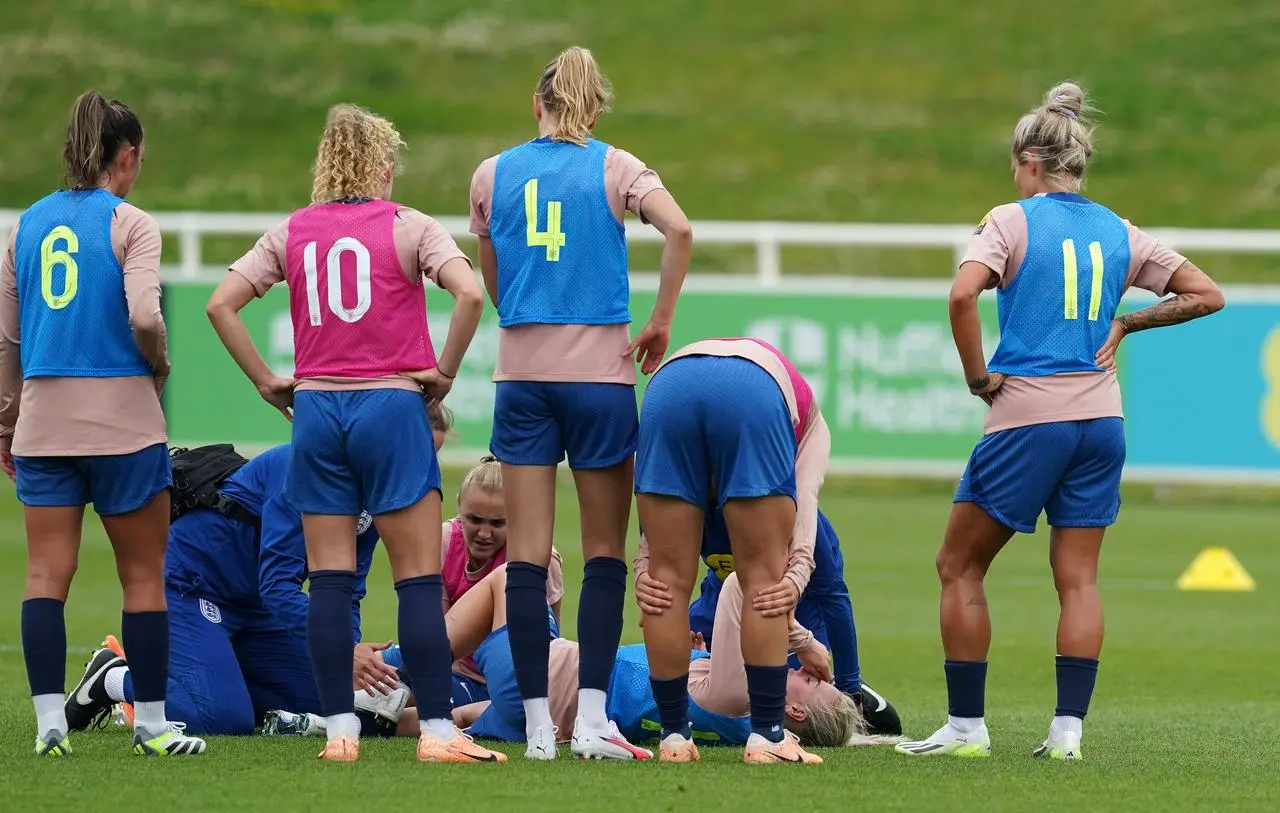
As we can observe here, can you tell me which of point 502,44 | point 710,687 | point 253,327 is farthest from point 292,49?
point 710,687

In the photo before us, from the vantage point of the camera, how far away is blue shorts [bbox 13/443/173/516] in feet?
20.7

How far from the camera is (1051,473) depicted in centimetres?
657

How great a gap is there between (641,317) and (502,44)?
20855mm

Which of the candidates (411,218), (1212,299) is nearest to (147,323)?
(411,218)

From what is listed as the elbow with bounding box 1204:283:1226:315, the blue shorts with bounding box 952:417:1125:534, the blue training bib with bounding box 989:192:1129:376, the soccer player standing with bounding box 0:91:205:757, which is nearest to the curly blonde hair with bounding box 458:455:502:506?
the soccer player standing with bounding box 0:91:205:757

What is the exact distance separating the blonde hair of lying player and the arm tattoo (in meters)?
1.45

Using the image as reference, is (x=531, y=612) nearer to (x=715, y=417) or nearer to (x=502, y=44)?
(x=715, y=417)

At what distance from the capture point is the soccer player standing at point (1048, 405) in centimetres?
656

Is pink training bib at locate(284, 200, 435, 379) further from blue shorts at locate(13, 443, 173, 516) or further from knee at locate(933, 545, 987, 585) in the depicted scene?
knee at locate(933, 545, 987, 585)

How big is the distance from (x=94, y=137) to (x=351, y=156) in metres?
0.79

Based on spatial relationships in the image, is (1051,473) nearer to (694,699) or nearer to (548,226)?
(694,699)

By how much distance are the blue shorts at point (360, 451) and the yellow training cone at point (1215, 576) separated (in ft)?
23.5

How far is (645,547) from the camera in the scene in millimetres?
6371

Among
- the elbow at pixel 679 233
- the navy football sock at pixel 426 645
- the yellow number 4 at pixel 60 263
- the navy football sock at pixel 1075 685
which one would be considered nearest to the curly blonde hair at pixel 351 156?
the yellow number 4 at pixel 60 263
